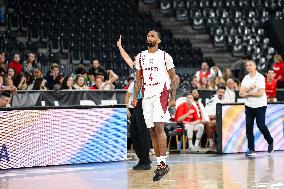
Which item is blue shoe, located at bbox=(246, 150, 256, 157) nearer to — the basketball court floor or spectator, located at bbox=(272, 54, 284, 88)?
the basketball court floor

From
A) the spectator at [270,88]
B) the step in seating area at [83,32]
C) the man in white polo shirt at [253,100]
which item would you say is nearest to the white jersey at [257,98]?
the man in white polo shirt at [253,100]

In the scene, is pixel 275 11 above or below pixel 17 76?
above

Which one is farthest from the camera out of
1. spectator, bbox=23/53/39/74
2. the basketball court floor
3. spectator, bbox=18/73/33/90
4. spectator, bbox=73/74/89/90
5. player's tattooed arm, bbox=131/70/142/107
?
spectator, bbox=23/53/39/74

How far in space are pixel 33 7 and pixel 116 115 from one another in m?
11.9

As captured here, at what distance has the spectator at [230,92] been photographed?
20205mm

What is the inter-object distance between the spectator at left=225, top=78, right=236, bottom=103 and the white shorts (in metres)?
7.92

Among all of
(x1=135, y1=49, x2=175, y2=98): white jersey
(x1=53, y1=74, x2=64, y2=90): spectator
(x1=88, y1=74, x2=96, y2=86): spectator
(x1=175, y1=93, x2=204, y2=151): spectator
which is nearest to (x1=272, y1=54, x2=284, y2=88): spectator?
(x1=175, y1=93, x2=204, y2=151): spectator

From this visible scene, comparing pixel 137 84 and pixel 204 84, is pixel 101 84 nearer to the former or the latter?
pixel 204 84

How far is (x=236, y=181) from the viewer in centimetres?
1208

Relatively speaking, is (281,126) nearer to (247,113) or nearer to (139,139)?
(247,113)

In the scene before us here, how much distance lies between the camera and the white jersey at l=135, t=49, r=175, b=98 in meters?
12.4

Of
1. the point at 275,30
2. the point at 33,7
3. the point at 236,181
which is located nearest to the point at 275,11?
the point at 275,30

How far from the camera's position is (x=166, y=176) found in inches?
502

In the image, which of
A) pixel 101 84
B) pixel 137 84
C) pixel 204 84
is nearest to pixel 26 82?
pixel 101 84
